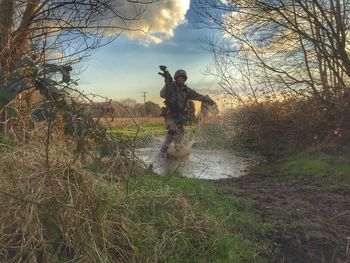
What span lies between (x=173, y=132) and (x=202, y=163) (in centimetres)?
138

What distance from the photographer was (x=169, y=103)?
550 inches

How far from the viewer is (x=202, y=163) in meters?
13.2

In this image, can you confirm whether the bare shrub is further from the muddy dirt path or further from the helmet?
the helmet

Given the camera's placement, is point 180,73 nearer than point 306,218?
No

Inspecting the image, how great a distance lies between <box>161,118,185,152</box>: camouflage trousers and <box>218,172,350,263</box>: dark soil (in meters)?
5.23

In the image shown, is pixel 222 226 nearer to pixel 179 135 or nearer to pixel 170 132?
pixel 170 132

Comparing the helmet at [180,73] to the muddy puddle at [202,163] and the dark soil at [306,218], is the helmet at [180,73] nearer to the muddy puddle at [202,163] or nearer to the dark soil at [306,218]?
the muddy puddle at [202,163]

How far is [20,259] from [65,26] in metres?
6.39

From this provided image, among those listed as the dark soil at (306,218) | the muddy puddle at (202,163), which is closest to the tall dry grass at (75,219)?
the dark soil at (306,218)

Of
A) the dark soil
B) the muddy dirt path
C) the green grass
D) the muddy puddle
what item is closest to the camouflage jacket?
the muddy puddle

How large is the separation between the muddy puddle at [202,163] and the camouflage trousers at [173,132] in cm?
41

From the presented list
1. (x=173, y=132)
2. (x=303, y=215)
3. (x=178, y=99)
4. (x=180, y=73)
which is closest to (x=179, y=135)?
(x=173, y=132)

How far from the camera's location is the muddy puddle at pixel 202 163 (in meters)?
11.3

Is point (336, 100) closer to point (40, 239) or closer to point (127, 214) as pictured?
point (127, 214)
